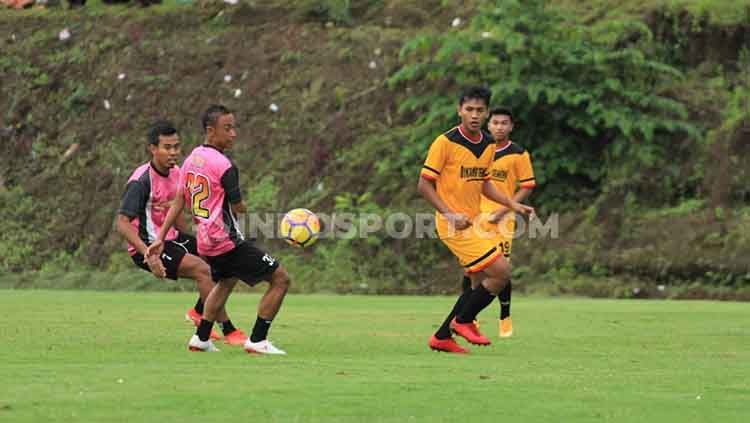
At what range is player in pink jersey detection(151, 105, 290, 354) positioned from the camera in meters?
11.7

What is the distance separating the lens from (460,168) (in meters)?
12.7

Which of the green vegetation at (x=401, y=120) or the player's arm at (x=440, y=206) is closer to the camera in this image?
the player's arm at (x=440, y=206)

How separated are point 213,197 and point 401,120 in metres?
17.4

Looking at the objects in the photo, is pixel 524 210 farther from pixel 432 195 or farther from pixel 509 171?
pixel 509 171

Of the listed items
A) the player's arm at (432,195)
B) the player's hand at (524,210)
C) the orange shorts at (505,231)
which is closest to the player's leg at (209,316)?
the player's arm at (432,195)

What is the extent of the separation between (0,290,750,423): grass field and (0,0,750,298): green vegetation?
7.98m

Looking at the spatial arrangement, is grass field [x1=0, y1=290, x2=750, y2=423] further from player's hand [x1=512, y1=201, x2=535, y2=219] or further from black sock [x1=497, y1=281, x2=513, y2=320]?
player's hand [x1=512, y1=201, x2=535, y2=219]

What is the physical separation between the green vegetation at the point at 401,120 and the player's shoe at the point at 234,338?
38.4ft

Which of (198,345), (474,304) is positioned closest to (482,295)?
(474,304)

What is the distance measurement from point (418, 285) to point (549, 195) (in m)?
2.89

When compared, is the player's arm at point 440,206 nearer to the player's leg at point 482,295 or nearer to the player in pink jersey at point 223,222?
the player's leg at point 482,295

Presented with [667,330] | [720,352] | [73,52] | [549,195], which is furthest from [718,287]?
[73,52]

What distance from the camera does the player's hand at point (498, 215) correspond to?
14156 millimetres

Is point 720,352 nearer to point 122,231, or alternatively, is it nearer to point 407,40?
point 122,231
